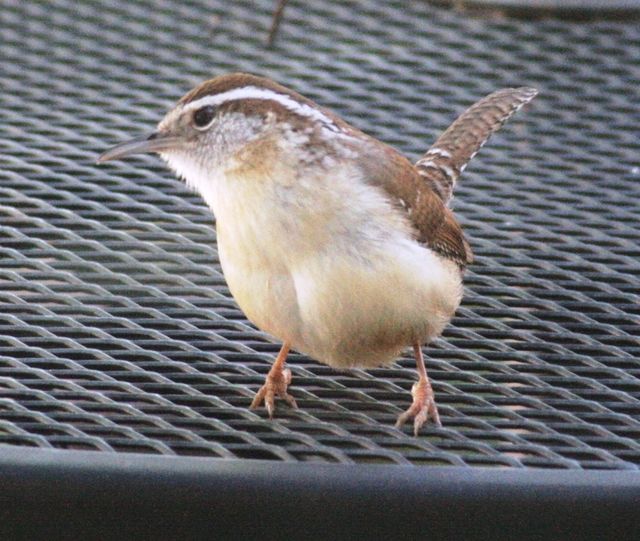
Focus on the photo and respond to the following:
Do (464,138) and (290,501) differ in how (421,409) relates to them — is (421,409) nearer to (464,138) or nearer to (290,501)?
(290,501)

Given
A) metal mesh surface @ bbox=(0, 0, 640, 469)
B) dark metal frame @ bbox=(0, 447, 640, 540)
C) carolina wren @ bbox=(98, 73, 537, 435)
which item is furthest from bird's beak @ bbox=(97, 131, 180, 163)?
dark metal frame @ bbox=(0, 447, 640, 540)

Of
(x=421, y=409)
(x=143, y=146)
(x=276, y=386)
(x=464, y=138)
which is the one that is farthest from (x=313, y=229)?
(x=464, y=138)

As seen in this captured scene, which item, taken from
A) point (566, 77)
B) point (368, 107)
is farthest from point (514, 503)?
point (566, 77)

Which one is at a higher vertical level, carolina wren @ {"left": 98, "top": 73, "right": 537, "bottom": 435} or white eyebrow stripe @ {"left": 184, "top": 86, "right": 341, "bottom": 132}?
white eyebrow stripe @ {"left": 184, "top": 86, "right": 341, "bottom": 132}

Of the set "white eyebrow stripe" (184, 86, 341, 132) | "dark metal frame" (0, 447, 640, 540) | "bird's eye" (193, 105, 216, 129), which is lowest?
"dark metal frame" (0, 447, 640, 540)

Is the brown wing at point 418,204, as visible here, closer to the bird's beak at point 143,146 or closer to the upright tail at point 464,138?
the upright tail at point 464,138

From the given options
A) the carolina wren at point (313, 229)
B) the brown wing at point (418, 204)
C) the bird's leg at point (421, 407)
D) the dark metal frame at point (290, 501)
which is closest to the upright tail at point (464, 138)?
the brown wing at point (418, 204)

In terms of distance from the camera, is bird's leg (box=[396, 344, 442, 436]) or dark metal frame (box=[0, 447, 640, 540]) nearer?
dark metal frame (box=[0, 447, 640, 540])

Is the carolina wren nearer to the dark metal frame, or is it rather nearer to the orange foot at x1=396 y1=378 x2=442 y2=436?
the orange foot at x1=396 y1=378 x2=442 y2=436
